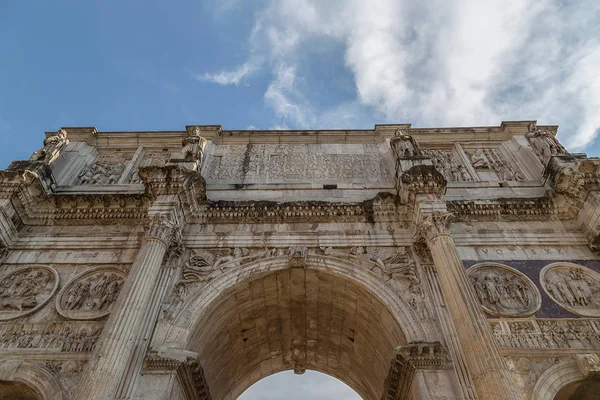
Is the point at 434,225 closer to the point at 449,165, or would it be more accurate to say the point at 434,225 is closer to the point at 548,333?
the point at 548,333

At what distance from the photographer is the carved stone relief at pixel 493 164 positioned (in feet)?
40.1

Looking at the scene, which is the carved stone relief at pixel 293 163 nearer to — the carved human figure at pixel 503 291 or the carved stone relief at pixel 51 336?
the carved human figure at pixel 503 291

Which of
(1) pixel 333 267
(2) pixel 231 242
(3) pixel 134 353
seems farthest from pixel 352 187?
(3) pixel 134 353

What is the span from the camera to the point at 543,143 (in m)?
11.9

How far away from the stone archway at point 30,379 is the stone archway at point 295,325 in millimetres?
1853

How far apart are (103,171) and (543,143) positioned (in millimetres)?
13581

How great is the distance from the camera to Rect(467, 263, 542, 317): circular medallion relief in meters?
8.39

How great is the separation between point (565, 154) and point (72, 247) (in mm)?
13289

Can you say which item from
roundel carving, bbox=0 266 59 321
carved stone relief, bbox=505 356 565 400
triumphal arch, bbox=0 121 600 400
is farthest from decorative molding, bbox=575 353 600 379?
roundel carving, bbox=0 266 59 321

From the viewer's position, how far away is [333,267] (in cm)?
933

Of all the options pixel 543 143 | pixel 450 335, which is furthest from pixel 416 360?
pixel 543 143

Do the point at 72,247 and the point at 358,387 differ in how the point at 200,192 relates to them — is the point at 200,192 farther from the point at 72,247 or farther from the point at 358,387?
the point at 358,387

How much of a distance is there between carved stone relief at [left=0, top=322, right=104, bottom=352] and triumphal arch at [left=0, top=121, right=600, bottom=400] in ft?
0.12

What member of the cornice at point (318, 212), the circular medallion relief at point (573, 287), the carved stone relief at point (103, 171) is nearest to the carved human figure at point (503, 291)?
the circular medallion relief at point (573, 287)
